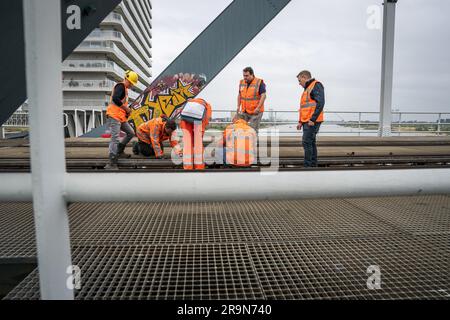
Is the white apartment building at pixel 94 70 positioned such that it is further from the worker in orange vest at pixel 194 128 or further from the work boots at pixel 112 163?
the worker in orange vest at pixel 194 128

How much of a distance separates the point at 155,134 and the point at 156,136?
72 millimetres

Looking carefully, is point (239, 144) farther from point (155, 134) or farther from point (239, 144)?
point (155, 134)

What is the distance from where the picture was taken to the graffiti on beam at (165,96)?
1334 centimetres

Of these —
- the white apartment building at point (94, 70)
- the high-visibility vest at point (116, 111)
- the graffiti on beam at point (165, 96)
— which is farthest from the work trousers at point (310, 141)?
the white apartment building at point (94, 70)

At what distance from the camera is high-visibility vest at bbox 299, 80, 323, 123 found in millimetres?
5941

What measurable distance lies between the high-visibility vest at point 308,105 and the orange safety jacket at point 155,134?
286 centimetres

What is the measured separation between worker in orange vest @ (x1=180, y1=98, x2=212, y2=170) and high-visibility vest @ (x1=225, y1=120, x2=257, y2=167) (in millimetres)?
504

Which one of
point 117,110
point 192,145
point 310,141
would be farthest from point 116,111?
point 310,141

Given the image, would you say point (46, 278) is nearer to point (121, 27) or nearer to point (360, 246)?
point (360, 246)

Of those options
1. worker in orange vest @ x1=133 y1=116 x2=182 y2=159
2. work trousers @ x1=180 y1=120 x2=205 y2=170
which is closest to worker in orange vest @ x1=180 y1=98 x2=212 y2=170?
work trousers @ x1=180 y1=120 x2=205 y2=170

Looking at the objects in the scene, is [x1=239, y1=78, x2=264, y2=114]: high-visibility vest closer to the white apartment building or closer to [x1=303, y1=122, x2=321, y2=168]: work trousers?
Result: [x1=303, y1=122, x2=321, y2=168]: work trousers

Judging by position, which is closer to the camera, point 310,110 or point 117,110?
point 310,110

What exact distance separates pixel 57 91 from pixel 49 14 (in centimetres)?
16

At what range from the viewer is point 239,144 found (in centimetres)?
552
